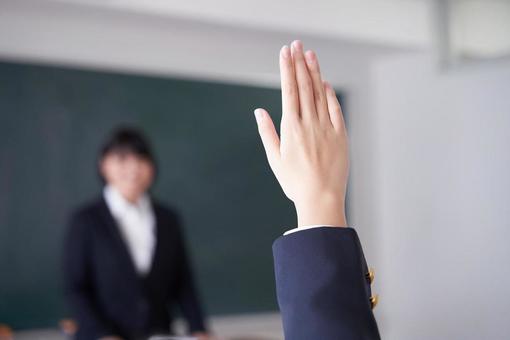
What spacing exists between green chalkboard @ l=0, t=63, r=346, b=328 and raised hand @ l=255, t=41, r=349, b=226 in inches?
115

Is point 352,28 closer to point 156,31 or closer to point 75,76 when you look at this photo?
point 156,31

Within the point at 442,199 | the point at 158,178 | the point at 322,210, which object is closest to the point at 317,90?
the point at 322,210

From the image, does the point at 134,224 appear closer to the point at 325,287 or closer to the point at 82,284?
the point at 82,284

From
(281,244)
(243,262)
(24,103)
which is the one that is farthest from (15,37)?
(281,244)

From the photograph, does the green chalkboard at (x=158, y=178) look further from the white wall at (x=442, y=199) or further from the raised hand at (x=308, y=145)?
the raised hand at (x=308, y=145)

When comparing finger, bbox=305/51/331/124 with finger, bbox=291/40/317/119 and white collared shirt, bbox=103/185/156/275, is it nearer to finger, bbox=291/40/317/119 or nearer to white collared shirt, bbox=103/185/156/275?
finger, bbox=291/40/317/119

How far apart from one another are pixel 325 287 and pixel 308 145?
0.48 feet

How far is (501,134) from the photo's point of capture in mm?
3838

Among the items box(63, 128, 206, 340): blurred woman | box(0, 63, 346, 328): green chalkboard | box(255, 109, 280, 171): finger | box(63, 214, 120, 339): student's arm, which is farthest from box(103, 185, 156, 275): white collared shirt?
box(255, 109, 280, 171): finger

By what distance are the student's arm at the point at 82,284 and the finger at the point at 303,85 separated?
1984mm

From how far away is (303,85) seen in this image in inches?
28.2

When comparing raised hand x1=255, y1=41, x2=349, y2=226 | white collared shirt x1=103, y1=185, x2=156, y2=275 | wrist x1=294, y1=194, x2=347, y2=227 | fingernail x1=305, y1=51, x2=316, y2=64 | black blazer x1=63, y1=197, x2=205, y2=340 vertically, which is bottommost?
black blazer x1=63, y1=197, x2=205, y2=340

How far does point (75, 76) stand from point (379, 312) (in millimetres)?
2589

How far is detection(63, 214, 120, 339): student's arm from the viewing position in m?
2.48
